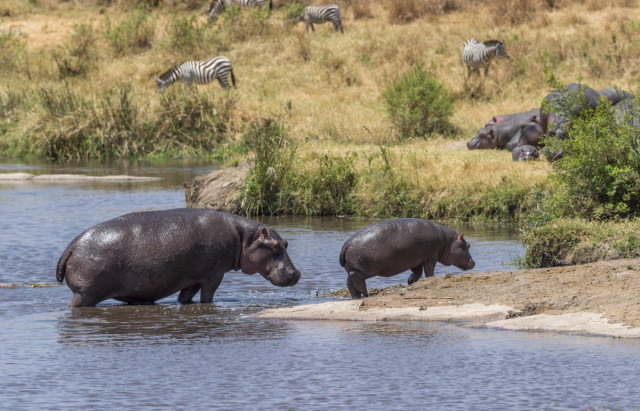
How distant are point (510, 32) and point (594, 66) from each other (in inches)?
155

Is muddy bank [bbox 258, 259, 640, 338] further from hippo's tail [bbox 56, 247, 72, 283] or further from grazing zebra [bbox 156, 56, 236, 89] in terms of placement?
grazing zebra [bbox 156, 56, 236, 89]

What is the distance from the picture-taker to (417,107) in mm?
19938

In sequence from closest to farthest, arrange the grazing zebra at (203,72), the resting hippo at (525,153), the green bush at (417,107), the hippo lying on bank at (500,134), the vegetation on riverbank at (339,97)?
1. the vegetation on riverbank at (339,97)
2. the resting hippo at (525,153)
3. the hippo lying on bank at (500,134)
4. the green bush at (417,107)
5. the grazing zebra at (203,72)

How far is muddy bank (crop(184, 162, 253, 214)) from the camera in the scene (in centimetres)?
1453

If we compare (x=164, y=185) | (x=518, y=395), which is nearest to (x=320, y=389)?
(x=518, y=395)

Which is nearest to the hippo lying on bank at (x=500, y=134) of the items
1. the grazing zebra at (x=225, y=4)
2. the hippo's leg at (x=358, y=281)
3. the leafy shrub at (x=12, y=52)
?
the hippo's leg at (x=358, y=281)

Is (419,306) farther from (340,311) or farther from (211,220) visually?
(211,220)

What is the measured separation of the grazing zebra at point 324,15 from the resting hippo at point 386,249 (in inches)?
836

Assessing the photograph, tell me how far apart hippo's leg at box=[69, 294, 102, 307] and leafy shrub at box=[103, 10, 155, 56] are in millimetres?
22395

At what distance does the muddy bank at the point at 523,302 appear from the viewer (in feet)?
24.2

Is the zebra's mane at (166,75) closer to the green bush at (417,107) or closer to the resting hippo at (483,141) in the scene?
the green bush at (417,107)

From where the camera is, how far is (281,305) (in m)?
8.91

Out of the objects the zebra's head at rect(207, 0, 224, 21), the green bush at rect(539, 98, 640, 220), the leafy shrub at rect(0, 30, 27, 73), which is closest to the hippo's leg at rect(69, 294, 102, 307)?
the green bush at rect(539, 98, 640, 220)

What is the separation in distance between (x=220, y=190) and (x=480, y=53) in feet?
38.3
